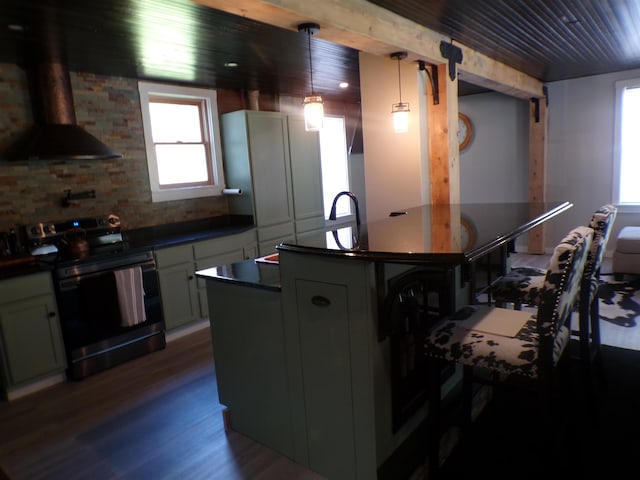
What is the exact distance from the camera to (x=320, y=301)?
6.00ft

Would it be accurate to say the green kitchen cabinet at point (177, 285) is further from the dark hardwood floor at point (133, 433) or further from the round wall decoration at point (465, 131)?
the round wall decoration at point (465, 131)

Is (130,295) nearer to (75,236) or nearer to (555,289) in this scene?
(75,236)

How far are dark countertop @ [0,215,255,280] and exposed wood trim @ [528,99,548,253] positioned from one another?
3969mm

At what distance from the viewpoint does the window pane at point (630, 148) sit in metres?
5.62

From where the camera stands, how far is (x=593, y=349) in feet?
8.53

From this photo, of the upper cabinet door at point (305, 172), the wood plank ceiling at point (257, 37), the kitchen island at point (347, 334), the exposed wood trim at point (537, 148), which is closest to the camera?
the kitchen island at point (347, 334)

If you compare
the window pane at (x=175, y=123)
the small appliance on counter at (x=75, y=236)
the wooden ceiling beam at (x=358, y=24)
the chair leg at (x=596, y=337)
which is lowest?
the chair leg at (x=596, y=337)

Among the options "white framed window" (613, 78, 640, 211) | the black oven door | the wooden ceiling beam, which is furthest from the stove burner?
"white framed window" (613, 78, 640, 211)

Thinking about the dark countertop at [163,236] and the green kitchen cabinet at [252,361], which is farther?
the dark countertop at [163,236]

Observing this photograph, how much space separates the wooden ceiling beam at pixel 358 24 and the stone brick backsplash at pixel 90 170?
2.30 m

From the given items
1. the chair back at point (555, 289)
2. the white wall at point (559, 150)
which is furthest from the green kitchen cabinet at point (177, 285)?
the white wall at point (559, 150)

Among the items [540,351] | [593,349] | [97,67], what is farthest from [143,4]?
[593,349]

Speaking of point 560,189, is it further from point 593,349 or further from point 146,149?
point 146,149

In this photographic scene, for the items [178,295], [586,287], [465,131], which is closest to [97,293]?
[178,295]
